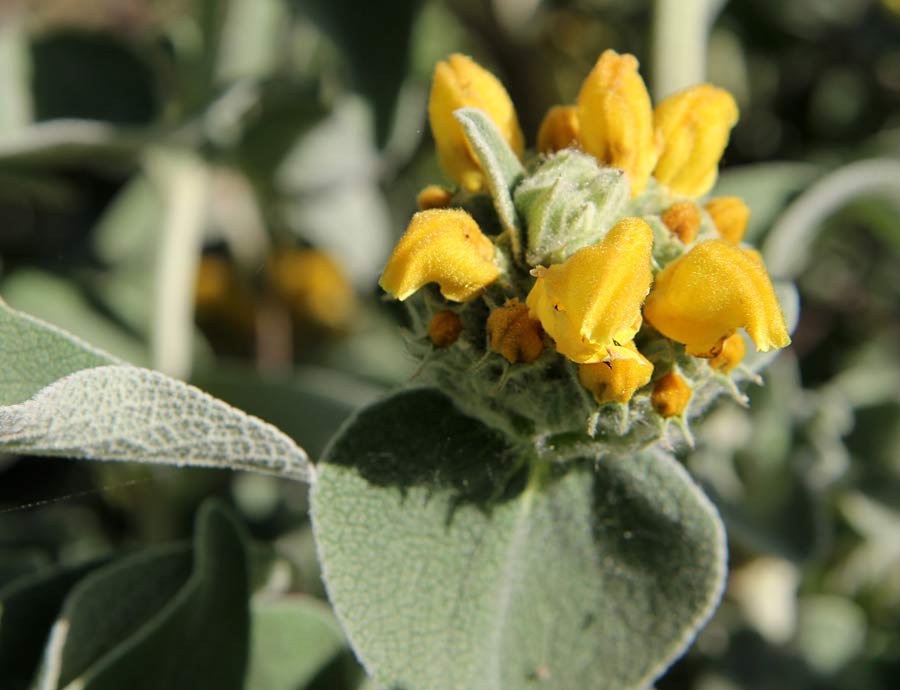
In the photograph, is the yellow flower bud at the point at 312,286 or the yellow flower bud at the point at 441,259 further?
the yellow flower bud at the point at 312,286

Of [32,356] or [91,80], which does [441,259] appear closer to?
[32,356]

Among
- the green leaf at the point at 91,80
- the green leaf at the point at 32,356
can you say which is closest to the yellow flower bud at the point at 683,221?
the green leaf at the point at 32,356

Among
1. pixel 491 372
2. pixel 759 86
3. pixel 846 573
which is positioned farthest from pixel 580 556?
pixel 759 86

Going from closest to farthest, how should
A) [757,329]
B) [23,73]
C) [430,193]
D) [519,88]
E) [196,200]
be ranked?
[757,329] < [430,193] < [196,200] < [23,73] < [519,88]

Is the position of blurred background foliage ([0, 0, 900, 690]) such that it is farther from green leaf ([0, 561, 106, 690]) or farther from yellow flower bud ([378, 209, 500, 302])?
yellow flower bud ([378, 209, 500, 302])

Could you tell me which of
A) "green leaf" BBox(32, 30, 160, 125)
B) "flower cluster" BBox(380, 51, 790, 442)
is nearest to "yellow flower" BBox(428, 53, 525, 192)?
"flower cluster" BBox(380, 51, 790, 442)

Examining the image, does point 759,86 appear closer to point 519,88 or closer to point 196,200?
point 519,88

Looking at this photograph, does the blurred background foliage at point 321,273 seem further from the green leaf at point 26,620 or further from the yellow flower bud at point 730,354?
the yellow flower bud at point 730,354
